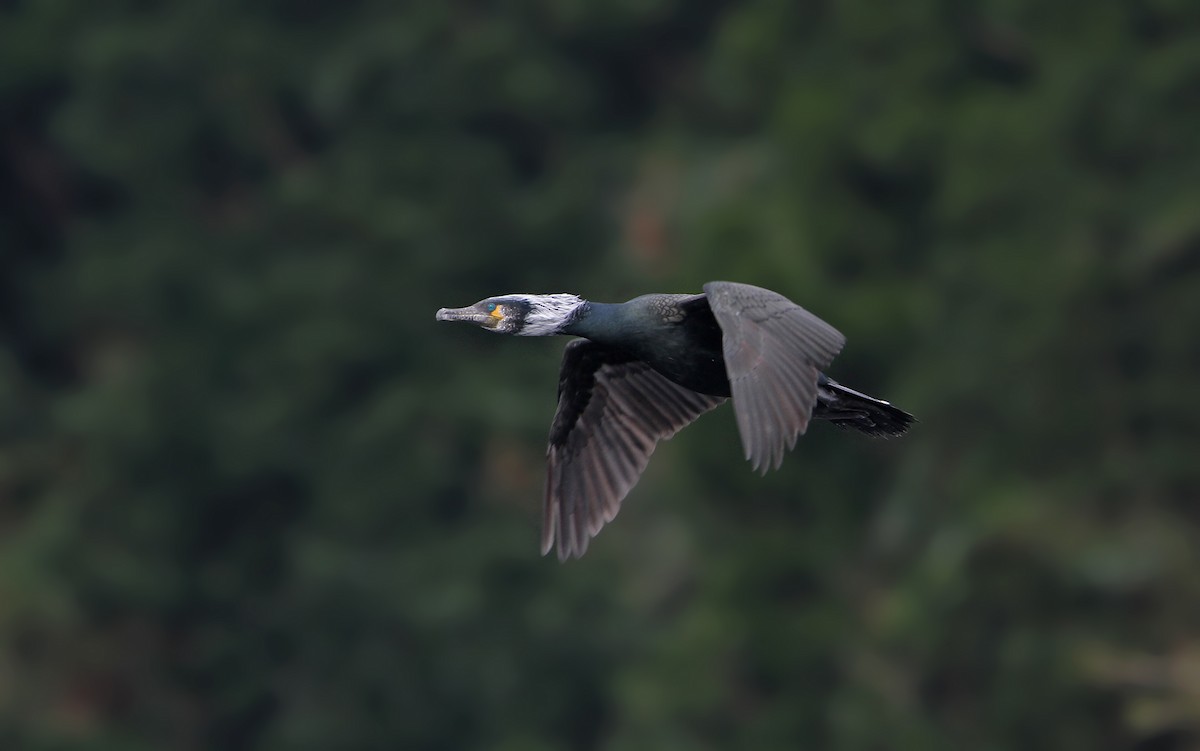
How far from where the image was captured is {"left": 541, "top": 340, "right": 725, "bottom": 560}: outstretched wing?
6855 millimetres

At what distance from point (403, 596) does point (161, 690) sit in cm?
214

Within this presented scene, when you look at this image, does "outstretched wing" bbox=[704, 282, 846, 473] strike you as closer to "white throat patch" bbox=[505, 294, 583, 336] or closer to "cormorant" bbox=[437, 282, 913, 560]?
"cormorant" bbox=[437, 282, 913, 560]

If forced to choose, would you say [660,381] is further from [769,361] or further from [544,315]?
[769,361]

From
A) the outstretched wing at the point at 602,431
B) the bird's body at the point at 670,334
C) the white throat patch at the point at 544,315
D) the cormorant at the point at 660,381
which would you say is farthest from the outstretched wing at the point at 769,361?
the outstretched wing at the point at 602,431

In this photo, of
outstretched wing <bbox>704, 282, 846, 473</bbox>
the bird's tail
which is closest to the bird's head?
outstretched wing <bbox>704, 282, 846, 473</bbox>

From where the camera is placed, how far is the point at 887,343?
12484 millimetres

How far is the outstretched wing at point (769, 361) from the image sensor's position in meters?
5.33

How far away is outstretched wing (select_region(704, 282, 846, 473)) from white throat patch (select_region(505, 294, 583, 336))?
68 centimetres

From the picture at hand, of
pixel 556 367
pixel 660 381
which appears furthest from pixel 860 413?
pixel 556 367

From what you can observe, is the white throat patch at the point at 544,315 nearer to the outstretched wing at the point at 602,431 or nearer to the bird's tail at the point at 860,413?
the outstretched wing at the point at 602,431

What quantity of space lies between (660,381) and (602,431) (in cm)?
25

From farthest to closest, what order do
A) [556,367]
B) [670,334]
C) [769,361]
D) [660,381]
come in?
[556,367] < [660,381] < [670,334] < [769,361]

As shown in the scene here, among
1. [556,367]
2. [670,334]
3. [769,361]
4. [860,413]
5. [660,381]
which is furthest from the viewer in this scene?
[556,367]

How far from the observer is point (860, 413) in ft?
20.9
